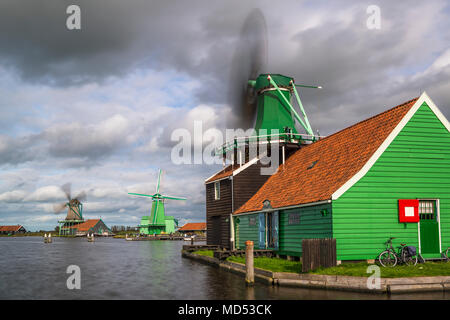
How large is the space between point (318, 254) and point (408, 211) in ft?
16.2

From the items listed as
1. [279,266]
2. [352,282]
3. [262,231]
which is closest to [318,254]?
[352,282]

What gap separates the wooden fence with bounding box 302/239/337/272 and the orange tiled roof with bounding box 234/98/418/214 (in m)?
2.24

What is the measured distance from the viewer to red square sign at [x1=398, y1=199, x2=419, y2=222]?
19125 mm

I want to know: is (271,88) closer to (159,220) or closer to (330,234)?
(330,234)

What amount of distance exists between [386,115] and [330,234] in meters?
7.12

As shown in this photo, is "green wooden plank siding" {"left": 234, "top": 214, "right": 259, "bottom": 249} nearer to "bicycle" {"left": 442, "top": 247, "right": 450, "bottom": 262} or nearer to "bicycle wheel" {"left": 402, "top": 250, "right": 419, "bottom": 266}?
"bicycle wheel" {"left": 402, "top": 250, "right": 419, "bottom": 266}

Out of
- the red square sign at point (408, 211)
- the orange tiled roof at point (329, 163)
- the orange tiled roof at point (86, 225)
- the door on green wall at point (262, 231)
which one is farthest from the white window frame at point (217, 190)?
the orange tiled roof at point (86, 225)

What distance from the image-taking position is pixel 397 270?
54.9 ft

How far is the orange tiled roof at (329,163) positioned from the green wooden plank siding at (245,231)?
73 centimetres

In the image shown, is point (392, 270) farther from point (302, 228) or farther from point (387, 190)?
point (302, 228)

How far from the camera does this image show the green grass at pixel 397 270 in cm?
1589

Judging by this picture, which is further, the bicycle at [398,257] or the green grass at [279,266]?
the green grass at [279,266]

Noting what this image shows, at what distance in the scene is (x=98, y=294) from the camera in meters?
17.4

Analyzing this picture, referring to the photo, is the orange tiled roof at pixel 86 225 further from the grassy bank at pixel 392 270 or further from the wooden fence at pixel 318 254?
the wooden fence at pixel 318 254
